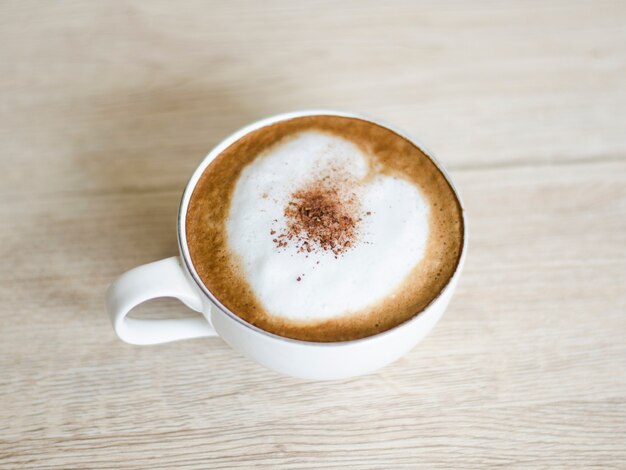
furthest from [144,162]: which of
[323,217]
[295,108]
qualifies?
[323,217]

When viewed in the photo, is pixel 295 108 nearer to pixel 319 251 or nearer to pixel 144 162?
pixel 144 162

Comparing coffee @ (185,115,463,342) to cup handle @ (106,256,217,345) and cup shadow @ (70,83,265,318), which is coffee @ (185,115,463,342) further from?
A: cup shadow @ (70,83,265,318)

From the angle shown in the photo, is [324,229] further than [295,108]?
No

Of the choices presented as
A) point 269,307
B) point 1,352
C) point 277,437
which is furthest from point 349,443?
point 1,352

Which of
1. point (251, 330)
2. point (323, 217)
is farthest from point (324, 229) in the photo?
point (251, 330)

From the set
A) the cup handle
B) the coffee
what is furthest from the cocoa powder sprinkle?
the cup handle

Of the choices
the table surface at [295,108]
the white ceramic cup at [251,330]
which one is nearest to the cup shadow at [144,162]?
the table surface at [295,108]

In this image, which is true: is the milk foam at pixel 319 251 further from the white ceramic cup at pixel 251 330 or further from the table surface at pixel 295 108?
the table surface at pixel 295 108
